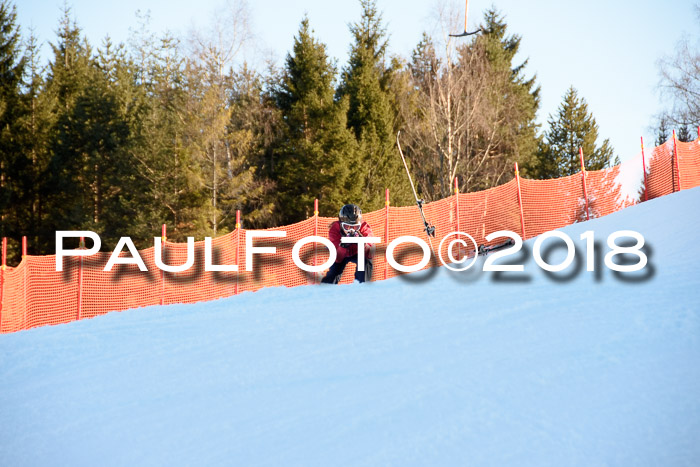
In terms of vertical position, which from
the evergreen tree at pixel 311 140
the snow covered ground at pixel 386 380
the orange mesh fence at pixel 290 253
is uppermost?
the evergreen tree at pixel 311 140

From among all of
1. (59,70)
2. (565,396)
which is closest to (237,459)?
(565,396)

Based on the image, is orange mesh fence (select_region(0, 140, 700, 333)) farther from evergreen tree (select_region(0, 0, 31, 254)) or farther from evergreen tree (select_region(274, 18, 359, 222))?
evergreen tree (select_region(0, 0, 31, 254))

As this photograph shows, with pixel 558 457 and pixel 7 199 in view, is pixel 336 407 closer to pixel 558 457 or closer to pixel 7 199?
pixel 558 457

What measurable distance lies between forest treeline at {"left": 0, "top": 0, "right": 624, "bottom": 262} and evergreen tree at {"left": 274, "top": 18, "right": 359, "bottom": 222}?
63 mm

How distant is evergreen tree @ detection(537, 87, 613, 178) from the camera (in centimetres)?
3575

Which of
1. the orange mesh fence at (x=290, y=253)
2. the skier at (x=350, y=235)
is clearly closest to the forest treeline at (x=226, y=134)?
the orange mesh fence at (x=290, y=253)

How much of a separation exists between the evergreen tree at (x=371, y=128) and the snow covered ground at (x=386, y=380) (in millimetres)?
19679

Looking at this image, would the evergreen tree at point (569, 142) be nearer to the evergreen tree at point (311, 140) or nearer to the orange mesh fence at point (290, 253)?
the evergreen tree at point (311, 140)

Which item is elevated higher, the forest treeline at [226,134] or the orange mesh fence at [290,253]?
the forest treeline at [226,134]

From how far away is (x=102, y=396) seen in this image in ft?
19.0

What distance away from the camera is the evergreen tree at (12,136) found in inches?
1065

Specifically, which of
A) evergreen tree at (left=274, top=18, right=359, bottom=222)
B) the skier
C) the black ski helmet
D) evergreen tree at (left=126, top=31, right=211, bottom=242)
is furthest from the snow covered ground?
evergreen tree at (left=274, top=18, right=359, bottom=222)

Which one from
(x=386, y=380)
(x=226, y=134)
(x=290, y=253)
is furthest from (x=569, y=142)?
(x=386, y=380)

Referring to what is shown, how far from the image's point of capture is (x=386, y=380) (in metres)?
5.50
